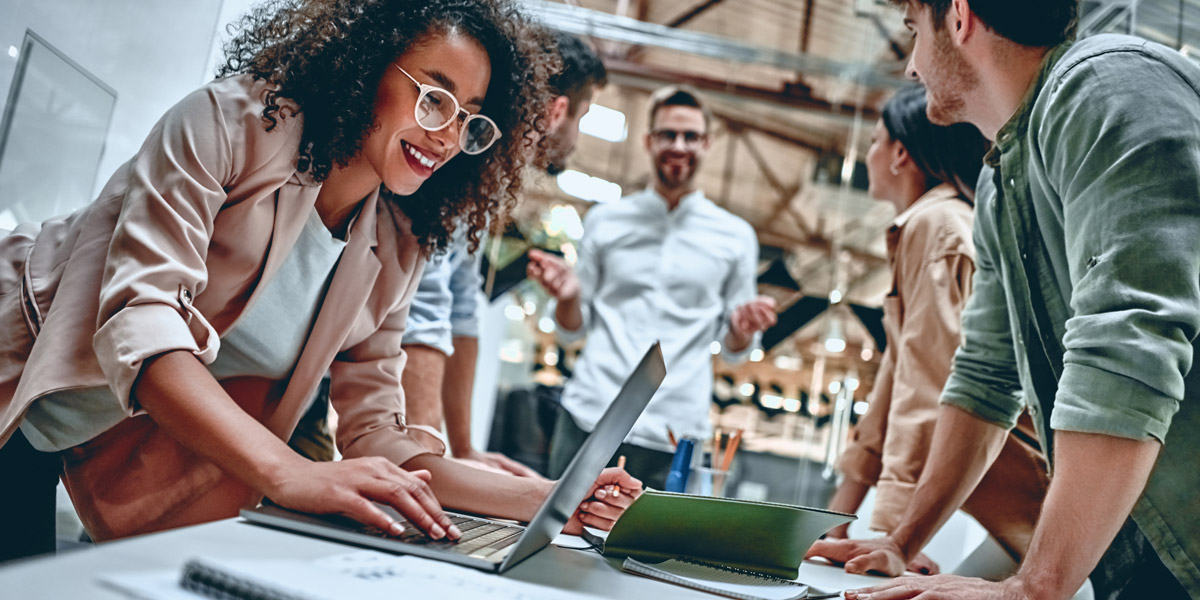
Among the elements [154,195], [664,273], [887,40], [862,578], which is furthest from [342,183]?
[887,40]

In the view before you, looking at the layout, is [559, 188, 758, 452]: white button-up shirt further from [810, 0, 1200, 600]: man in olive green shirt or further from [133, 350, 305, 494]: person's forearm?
[133, 350, 305, 494]: person's forearm

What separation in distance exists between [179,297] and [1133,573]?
122 cm

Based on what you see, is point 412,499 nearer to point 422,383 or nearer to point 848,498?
point 422,383

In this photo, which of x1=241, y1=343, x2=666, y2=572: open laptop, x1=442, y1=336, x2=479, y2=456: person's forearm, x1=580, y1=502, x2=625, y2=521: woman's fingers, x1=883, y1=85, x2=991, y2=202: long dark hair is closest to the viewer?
x1=241, y1=343, x2=666, y2=572: open laptop

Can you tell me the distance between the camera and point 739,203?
7922mm

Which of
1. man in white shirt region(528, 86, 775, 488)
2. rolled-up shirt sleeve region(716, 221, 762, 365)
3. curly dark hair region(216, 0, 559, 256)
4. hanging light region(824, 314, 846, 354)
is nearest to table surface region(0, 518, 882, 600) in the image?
curly dark hair region(216, 0, 559, 256)

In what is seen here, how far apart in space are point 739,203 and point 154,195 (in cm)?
724

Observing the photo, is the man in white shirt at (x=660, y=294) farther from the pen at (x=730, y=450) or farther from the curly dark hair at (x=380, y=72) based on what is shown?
the curly dark hair at (x=380, y=72)

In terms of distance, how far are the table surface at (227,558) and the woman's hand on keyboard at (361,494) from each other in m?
0.08

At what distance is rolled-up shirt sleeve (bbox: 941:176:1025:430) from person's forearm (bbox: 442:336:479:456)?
142 cm

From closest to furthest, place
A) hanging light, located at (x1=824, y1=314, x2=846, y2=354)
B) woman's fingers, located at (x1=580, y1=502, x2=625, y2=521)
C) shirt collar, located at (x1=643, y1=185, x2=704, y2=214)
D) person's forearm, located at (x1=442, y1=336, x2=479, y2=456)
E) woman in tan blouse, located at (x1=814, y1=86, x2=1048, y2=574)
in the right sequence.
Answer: woman's fingers, located at (x1=580, y1=502, x2=625, y2=521), woman in tan blouse, located at (x1=814, y1=86, x2=1048, y2=574), person's forearm, located at (x1=442, y1=336, x2=479, y2=456), shirt collar, located at (x1=643, y1=185, x2=704, y2=214), hanging light, located at (x1=824, y1=314, x2=846, y2=354)

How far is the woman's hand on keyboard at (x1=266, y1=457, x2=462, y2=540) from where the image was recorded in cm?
83

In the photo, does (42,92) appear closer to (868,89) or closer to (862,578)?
(862,578)

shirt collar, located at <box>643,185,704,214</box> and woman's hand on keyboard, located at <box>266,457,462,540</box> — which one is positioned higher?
shirt collar, located at <box>643,185,704,214</box>
